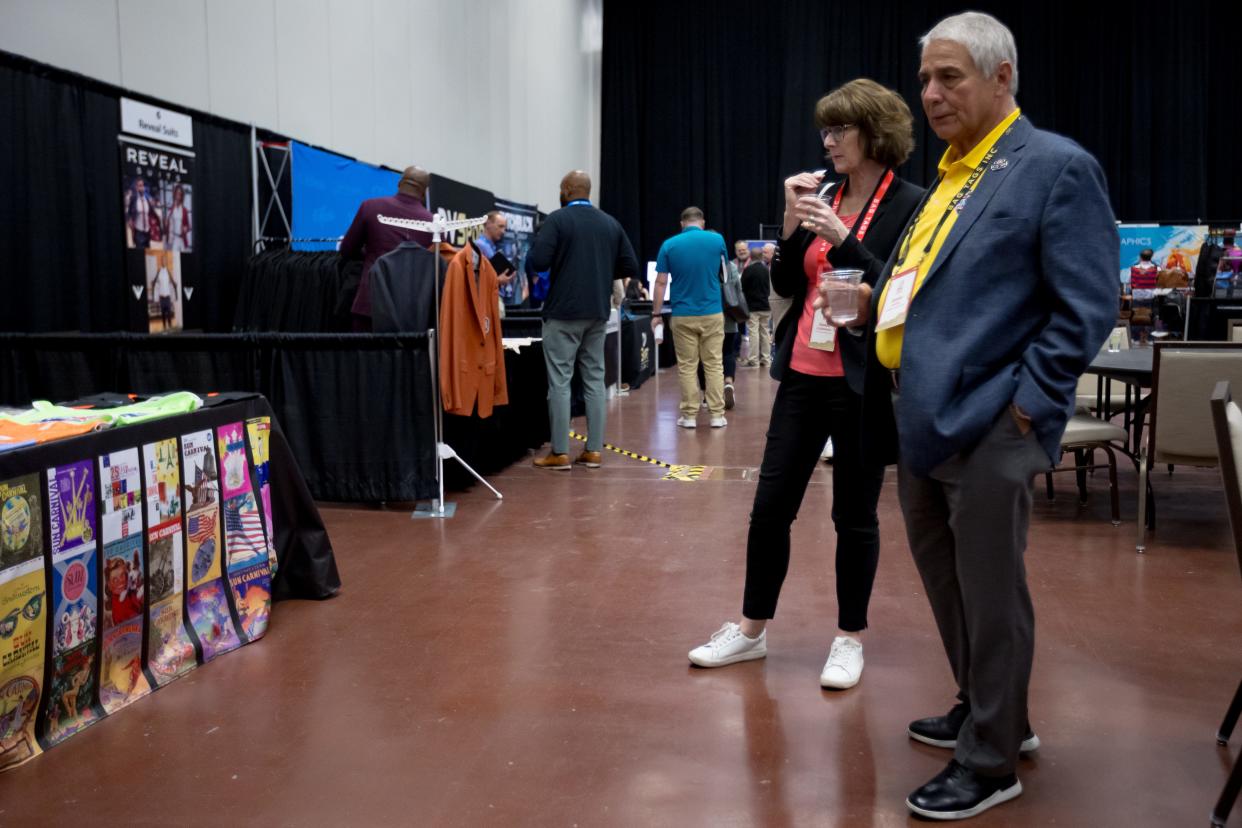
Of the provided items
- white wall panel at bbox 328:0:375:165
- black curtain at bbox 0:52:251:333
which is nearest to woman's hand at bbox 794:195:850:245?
black curtain at bbox 0:52:251:333

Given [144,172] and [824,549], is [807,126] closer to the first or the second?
[144,172]

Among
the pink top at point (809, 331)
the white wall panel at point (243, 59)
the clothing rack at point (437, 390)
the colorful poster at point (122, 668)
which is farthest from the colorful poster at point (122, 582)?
the white wall panel at point (243, 59)

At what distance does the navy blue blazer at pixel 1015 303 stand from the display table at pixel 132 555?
188 cm

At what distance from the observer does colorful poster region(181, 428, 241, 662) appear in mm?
2986

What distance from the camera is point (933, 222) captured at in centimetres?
207

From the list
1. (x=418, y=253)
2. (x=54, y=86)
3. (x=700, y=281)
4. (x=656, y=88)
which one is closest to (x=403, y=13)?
(x=700, y=281)

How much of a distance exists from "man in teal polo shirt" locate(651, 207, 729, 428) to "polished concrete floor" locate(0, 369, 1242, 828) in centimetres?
371

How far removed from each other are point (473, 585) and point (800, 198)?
1966 mm

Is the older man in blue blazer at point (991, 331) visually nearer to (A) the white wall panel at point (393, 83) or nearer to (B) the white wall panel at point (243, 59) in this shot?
(B) the white wall panel at point (243, 59)

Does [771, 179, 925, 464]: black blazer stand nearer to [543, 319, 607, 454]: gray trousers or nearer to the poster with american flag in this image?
the poster with american flag

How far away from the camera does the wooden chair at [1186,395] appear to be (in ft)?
13.9

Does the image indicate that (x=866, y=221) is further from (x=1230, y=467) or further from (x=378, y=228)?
(x=378, y=228)

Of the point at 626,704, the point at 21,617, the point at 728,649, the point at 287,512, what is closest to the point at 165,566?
the point at 21,617

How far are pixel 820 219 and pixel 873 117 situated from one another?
331 millimetres
